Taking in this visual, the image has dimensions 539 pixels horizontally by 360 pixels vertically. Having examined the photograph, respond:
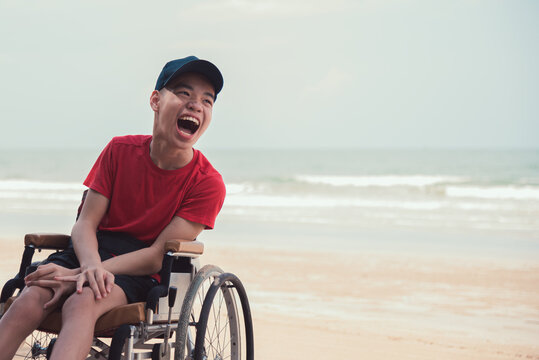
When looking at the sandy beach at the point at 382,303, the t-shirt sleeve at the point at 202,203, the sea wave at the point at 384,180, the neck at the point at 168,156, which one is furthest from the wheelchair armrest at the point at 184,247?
the sea wave at the point at 384,180

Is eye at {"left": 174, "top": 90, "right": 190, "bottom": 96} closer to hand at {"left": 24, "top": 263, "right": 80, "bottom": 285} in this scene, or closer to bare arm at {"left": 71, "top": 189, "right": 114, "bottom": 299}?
bare arm at {"left": 71, "top": 189, "right": 114, "bottom": 299}

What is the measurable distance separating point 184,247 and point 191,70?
2.14 ft

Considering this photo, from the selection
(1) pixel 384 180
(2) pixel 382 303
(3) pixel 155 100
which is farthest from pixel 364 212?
(1) pixel 384 180

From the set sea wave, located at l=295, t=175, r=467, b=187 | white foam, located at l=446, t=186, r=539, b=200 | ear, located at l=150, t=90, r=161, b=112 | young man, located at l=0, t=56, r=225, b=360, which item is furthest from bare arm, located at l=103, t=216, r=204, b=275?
sea wave, located at l=295, t=175, r=467, b=187

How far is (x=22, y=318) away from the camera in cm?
227

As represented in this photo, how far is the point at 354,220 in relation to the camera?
13430 millimetres

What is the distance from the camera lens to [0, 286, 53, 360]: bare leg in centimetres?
222

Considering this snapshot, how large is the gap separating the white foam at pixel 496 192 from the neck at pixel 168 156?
63.3 ft

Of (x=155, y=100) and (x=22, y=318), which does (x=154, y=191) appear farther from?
(x=22, y=318)

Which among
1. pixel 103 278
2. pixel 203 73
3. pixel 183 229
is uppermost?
pixel 203 73

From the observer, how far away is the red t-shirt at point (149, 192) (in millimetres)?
2625

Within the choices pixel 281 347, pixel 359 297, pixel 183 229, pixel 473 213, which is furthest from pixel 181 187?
pixel 473 213

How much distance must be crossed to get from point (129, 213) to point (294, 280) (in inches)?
175

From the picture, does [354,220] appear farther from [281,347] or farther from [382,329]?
[281,347]
